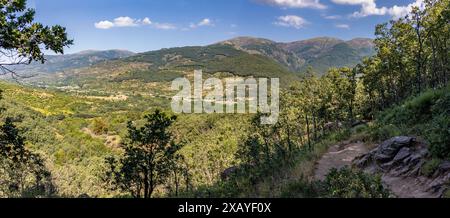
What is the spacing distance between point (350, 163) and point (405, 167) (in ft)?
16.6

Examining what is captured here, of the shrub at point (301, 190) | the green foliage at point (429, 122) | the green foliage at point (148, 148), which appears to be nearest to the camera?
the green foliage at point (429, 122)

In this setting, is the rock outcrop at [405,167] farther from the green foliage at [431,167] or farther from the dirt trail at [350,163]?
the green foliage at [431,167]

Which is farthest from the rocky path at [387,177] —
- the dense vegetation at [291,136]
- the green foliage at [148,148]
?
the green foliage at [148,148]

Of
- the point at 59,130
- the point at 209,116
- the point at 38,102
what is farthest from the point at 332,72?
the point at 38,102

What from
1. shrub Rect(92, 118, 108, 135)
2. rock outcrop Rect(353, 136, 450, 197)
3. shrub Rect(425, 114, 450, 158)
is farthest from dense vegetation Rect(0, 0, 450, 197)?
shrub Rect(92, 118, 108, 135)

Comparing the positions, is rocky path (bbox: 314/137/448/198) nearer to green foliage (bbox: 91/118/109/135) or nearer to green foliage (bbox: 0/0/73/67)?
green foliage (bbox: 0/0/73/67)

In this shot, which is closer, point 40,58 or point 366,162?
point 40,58

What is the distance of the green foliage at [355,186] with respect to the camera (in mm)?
8802

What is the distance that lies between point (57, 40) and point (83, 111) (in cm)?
18407

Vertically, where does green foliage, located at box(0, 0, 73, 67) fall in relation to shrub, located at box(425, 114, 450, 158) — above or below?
above

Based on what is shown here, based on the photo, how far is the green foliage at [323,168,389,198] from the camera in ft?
28.9

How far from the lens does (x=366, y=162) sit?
16125 mm

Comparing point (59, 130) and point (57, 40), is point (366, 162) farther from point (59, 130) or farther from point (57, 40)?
point (59, 130)

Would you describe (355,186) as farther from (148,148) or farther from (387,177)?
(148,148)
